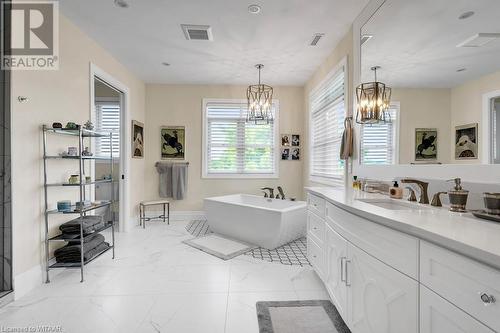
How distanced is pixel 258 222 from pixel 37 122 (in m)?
2.56

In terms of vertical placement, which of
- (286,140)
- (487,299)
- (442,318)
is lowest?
(442,318)

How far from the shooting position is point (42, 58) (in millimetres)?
2326

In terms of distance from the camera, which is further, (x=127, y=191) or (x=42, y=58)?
(x=127, y=191)

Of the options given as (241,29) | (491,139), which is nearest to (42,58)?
(241,29)

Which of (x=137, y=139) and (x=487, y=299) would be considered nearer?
(x=487, y=299)

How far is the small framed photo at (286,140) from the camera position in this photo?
16.0 feet

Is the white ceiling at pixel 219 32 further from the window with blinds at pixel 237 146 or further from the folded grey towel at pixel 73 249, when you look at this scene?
the folded grey towel at pixel 73 249

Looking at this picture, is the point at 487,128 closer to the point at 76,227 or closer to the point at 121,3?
the point at 121,3

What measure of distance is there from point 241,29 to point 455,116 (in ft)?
7.53

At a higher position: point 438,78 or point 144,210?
point 438,78

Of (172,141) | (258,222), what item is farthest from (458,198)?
(172,141)

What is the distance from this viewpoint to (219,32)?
2.89 m

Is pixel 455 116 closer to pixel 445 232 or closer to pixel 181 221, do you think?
pixel 445 232

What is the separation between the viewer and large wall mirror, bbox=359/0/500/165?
1.31 metres
